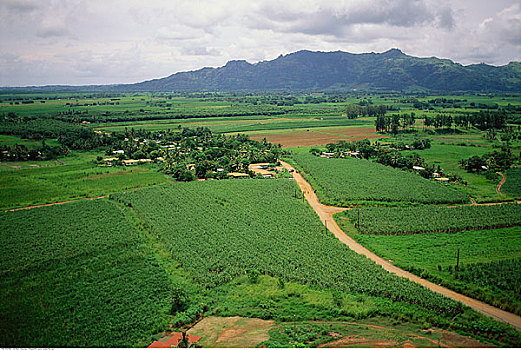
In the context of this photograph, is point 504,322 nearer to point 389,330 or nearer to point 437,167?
point 389,330

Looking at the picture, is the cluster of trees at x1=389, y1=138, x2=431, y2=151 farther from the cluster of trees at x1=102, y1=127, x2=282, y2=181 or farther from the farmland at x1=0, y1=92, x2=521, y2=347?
the cluster of trees at x1=102, y1=127, x2=282, y2=181

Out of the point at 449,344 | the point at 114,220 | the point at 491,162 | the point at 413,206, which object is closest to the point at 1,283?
the point at 114,220

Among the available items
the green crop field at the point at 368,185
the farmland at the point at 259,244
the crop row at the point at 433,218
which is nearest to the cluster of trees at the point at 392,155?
the green crop field at the point at 368,185

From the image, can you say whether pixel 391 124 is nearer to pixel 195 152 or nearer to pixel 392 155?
pixel 392 155

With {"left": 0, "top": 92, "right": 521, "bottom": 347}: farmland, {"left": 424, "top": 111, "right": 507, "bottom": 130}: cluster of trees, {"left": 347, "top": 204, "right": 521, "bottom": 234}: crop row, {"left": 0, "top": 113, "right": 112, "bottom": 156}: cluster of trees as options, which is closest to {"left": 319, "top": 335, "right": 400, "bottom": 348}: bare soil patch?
{"left": 0, "top": 92, "right": 521, "bottom": 347}: farmland

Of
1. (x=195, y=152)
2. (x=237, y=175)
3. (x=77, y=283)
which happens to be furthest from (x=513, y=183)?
(x=77, y=283)

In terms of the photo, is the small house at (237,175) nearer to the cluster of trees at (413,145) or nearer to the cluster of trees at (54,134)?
the cluster of trees at (54,134)

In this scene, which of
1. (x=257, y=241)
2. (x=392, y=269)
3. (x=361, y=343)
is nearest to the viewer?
(x=361, y=343)
